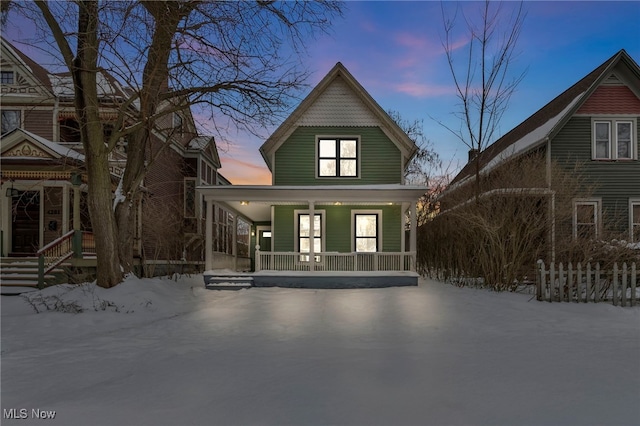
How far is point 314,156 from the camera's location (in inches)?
587

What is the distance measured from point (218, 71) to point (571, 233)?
1081 centimetres

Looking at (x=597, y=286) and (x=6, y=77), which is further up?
(x=6, y=77)

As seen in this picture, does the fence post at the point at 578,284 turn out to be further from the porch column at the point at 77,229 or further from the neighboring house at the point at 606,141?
the porch column at the point at 77,229

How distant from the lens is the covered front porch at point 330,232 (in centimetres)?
1207

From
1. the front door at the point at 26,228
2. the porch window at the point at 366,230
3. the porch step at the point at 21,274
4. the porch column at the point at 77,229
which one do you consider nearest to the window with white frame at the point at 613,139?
the porch window at the point at 366,230

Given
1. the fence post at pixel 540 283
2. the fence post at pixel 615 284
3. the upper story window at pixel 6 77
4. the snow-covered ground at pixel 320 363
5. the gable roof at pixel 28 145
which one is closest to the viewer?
the snow-covered ground at pixel 320 363

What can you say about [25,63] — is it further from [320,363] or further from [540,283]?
[540,283]

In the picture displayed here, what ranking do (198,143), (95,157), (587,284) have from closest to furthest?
(587,284)
(95,157)
(198,143)

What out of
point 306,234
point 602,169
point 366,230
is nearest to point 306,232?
point 306,234

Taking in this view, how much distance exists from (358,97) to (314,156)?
3.03 meters

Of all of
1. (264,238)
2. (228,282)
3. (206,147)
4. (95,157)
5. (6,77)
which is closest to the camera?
(95,157)

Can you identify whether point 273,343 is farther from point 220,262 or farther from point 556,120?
point 556,120

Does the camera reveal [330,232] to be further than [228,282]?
Yes

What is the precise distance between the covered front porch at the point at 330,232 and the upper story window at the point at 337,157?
1426 mm
